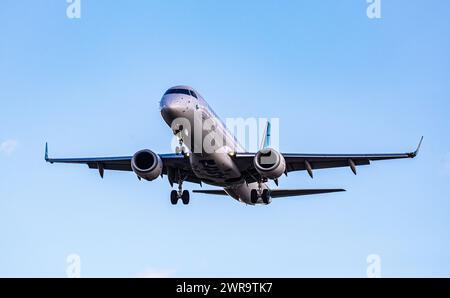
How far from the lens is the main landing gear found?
43656 millimetres

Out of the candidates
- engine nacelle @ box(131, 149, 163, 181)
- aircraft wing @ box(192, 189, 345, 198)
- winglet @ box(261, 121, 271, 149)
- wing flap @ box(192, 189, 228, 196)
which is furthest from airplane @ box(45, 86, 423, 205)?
winglet @ box(261, 121, 271, 149)

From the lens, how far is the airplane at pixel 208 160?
37.9 meters

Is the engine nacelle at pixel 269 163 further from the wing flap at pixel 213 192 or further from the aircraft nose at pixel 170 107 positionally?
the wing flap at pixel 213 192

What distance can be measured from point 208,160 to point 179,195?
17.1 ft

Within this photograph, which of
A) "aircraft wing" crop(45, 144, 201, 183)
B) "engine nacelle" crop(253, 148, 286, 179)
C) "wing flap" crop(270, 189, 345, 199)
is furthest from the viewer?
"wing flap" crop(270, 189, 345, 199)

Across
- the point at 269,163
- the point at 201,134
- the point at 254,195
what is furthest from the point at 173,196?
the point at 269,163

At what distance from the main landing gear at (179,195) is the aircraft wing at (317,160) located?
366 cm

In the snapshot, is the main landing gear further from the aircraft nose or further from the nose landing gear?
the aircraft nose

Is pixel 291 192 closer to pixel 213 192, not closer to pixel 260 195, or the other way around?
pixel 260 195

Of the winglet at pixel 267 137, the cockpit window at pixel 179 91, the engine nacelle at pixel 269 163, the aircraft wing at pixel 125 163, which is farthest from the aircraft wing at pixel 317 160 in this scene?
the winglet at pixel 267 137

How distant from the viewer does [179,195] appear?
43.7 meters

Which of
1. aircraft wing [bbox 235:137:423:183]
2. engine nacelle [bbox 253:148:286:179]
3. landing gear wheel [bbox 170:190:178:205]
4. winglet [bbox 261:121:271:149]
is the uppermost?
winglet [bbox 261:121:271:149]
